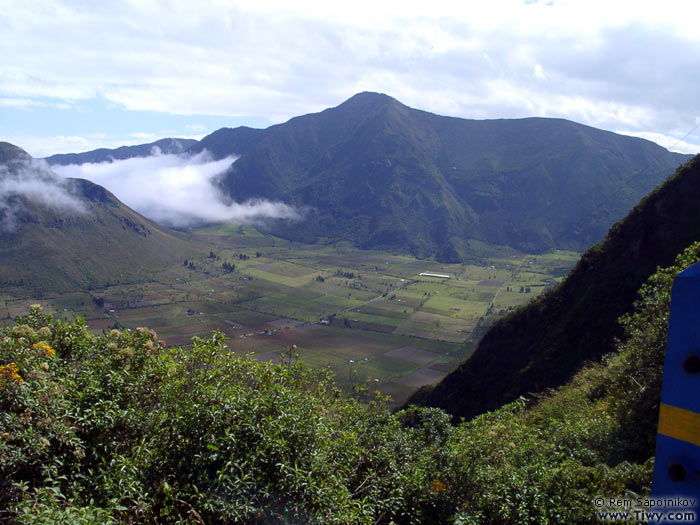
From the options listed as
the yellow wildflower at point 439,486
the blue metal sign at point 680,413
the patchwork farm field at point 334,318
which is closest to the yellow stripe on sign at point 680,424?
the blue metal sign at point 680,413

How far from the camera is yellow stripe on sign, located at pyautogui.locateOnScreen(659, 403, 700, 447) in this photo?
3916 millimetres

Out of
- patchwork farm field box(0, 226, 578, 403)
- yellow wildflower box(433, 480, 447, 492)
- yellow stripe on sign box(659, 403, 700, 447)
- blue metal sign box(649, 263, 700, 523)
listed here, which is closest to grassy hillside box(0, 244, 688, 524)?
yellow wildflower box(433, 480, 447, 492)

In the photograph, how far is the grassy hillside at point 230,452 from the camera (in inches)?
288

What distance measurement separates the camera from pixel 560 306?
1750 inches

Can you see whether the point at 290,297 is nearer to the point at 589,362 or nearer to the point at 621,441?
the point at 589,362

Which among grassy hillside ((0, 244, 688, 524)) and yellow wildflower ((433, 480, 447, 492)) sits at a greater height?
grassy hillside ((0, 244, 688, 524))

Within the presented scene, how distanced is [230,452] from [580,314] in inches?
1541

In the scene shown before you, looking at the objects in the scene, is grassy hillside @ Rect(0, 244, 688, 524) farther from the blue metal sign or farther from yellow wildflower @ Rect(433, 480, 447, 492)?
the blue metal sign

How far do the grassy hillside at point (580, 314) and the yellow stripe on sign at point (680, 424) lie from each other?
33.7 m

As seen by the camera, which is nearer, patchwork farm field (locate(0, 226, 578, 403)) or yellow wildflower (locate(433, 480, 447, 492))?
yellow wildflower (locate(433, 480, 447, 492))

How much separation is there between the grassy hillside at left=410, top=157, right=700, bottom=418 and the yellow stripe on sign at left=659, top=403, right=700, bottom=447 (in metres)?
33.7

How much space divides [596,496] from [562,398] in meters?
15.4

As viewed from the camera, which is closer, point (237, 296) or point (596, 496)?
point (596, 496)

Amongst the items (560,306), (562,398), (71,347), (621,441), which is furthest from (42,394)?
(560,306)
